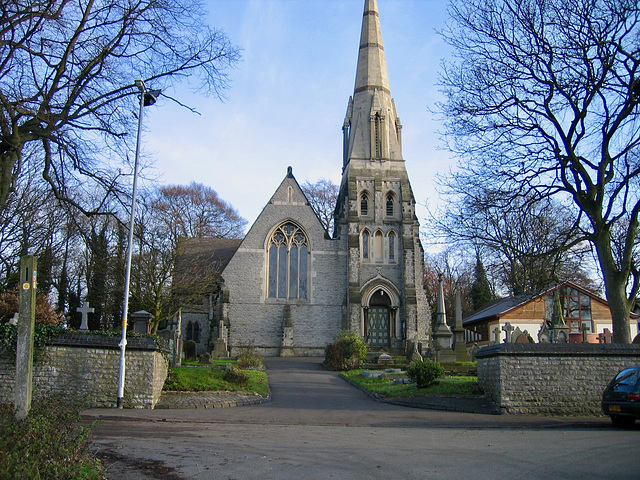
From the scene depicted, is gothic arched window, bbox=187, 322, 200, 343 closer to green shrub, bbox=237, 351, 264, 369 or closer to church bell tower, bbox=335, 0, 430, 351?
church bell tower, bbox=335, 0, 430, 351

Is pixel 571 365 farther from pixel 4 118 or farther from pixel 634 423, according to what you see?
pixel 4 118

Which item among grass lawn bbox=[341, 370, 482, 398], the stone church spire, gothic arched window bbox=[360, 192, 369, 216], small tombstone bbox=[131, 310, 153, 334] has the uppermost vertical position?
the stone church spire

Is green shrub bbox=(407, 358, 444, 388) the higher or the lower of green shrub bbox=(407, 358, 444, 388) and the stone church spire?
the lower

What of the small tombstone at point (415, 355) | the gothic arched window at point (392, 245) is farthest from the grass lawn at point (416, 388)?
the gothic arched window at point (392, 245)

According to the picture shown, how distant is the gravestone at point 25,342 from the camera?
7.61 meters

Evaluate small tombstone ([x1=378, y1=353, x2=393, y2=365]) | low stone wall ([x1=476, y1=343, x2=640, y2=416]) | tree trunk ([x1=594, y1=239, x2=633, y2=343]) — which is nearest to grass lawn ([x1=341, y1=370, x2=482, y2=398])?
low stone wall ([x1=476, y1=343, x2=640, y2=416])

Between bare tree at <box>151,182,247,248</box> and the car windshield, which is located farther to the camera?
bare tree at <box>151,182,247,248</box>

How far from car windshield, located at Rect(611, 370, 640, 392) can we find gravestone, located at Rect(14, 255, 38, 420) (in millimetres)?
11169

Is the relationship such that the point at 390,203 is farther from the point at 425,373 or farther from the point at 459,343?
the point at 425,373

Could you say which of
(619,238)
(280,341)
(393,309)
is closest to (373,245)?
(393,309)

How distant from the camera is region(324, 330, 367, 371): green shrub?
27.4 m

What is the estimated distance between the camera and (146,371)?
15562mm

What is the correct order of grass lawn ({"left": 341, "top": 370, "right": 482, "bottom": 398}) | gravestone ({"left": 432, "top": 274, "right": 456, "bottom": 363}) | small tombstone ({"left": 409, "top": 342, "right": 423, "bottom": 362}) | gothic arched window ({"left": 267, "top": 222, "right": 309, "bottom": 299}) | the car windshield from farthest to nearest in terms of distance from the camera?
gothic arched window ({"left": 267, "top": 222, "right": 309, "bottom": 299})
gravestone ({"left": 432, "top": 274, "right": 456, "bottom": 363})
small tombstone ({"left": 409, "top": 342, "right": 423, "bottom": 362})
grass lawn ({"left": 341, "top": 370, "right": 482, "bottom": 398})
the car windshield

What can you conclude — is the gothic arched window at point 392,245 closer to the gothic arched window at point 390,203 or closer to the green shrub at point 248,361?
the gothic arched window at point 390,203
